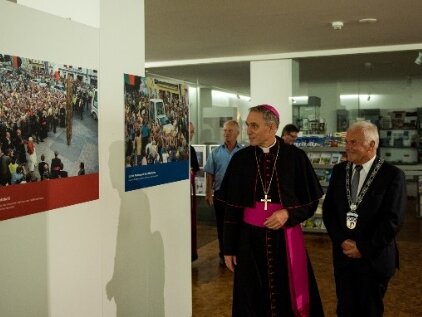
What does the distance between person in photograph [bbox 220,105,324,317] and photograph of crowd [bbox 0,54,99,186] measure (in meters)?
0.92

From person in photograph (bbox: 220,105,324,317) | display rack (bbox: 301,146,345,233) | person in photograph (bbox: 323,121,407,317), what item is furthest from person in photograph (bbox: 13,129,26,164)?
display rack (bbox: 301,146,345,233)

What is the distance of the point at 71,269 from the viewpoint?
8.41ft

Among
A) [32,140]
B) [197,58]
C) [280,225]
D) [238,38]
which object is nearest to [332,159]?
[238,38]

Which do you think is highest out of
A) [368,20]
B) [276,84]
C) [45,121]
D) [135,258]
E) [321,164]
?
[368,20]

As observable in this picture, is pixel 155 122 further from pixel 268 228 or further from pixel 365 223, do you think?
pixel 365 223

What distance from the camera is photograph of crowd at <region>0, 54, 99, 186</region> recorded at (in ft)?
6.99

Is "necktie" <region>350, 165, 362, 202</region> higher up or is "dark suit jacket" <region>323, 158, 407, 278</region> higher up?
"necktie" <region>350, 165, 362, 202</region>

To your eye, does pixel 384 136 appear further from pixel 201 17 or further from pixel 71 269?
pixel 71 269

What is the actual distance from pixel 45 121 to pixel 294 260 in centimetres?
163

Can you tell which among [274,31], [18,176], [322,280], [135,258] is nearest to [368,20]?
[274,31]

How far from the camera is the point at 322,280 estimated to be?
5137mm

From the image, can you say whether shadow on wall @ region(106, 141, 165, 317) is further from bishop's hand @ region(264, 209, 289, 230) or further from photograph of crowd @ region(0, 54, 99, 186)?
bishop's hand @ region(264, 209, 289, 230)

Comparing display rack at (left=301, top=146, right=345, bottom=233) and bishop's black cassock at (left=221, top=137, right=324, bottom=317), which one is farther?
display rack at (left=301, top=146, right=345, bottom=233)

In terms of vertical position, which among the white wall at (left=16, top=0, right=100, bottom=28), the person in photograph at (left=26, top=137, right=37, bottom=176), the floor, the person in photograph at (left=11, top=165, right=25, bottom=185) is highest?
the white wall at (left=16, top=0, right=100, bottom=28)
